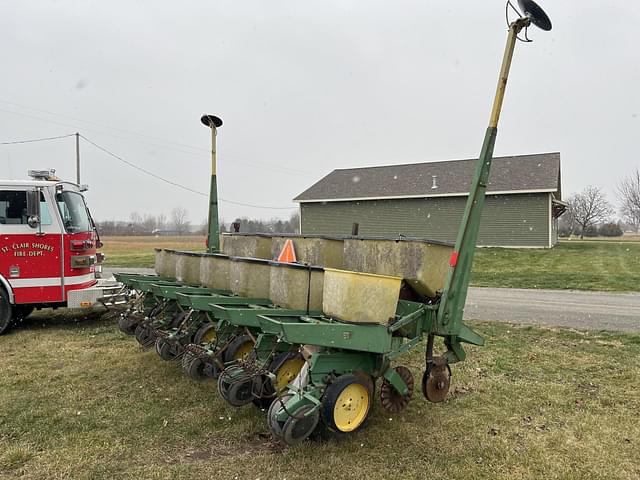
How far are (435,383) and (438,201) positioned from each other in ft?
68.3

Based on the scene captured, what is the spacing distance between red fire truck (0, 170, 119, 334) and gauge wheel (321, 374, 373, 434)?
542 cm

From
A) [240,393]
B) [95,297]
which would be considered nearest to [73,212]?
[95,297]

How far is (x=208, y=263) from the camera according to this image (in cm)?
540

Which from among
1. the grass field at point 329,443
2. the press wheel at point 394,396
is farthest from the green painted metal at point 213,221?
the press wheel at point 394,396

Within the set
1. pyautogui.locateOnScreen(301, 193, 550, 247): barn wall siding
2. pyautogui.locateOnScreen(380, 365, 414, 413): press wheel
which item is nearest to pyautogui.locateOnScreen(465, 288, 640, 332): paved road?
pyautogui.locateOnScreen(380, 365, 414, 413): press wheel

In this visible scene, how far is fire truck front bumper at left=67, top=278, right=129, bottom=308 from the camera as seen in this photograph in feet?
24.5

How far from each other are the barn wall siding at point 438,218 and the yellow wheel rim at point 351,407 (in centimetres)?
1973

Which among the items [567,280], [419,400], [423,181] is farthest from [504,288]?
[423,181]

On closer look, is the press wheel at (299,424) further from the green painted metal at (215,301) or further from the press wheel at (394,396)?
the green painted metal at (215,301)

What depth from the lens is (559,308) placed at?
376 inches

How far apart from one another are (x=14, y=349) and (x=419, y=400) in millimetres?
5460

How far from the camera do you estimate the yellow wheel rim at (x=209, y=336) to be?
16.0ft

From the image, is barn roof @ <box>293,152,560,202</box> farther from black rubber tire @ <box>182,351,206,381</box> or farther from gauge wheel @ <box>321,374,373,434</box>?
gauge wheel @ <box>321,374,373,434</box>

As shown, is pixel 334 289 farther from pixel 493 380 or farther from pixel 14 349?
pixel 14 349
